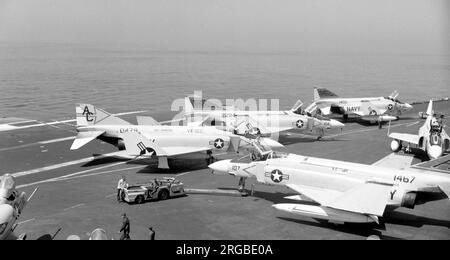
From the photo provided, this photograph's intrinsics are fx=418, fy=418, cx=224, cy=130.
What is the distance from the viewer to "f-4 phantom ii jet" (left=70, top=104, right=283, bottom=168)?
107 feet

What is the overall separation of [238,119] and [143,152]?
1465 cm

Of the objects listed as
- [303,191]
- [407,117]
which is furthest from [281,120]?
[407,117]

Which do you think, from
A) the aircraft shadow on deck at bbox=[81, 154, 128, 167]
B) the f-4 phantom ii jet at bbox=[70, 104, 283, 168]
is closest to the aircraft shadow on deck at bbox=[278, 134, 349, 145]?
the f-4 phantom ii jet at bbox=[70, 104, 283, 168]

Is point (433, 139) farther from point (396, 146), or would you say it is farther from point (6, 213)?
point (6, 213)

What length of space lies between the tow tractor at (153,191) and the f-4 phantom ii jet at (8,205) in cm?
940

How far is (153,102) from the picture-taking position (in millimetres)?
78250

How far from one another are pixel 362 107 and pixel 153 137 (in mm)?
31480

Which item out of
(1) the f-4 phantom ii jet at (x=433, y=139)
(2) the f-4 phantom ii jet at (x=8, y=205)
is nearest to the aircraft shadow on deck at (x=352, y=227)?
(2) the f-4 phantom ii jet at (x=8, y=205)

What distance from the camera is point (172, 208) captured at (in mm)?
23844

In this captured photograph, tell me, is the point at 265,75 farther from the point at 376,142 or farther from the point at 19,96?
the point at 376,142

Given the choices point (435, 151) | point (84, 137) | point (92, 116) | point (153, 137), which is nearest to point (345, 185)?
point (435, 151)

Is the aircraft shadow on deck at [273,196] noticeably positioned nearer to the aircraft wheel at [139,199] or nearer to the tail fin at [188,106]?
the aircraft wheel at [139,199]

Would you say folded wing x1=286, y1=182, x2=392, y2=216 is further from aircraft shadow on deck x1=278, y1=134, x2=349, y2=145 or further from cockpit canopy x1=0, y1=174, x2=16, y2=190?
aircraft shadow on deck x1=278, y1=134, x2=349, y2=145

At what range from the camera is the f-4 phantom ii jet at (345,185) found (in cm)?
2006
